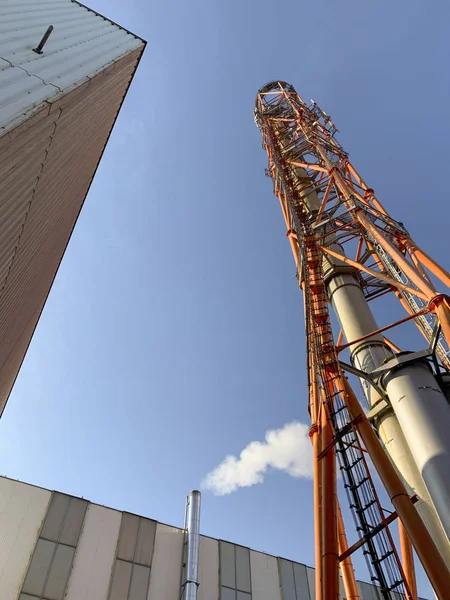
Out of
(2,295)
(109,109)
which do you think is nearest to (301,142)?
(109,109)

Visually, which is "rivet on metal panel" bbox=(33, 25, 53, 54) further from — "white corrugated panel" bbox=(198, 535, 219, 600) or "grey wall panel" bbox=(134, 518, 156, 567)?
"white corrugated panel" bbox=(198, 535, 219, 600)

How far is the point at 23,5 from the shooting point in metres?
9.49

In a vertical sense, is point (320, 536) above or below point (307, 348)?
below

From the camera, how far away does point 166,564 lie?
1675cm

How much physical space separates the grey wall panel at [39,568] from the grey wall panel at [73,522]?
1.73 ft

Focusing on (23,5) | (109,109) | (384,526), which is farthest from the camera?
(109,109)

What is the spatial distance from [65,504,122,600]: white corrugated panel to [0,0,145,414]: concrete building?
9.03 metres

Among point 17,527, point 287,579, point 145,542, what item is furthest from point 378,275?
point 287,579

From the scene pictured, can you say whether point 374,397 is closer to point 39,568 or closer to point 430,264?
point 430,264

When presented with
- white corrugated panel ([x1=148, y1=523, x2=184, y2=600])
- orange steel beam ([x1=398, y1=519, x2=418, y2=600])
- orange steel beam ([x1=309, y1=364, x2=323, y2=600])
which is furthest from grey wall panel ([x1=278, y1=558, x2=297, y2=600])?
orange steel beam ([x1=309, y1=364, x2=323, y2=600])

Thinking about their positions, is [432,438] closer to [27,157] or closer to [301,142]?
[27,157]

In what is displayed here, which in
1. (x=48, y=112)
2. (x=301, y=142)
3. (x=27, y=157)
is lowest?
(x=27, y=157)

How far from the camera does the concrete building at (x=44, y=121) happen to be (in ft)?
20.7

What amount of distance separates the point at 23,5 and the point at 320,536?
43.4 ft
